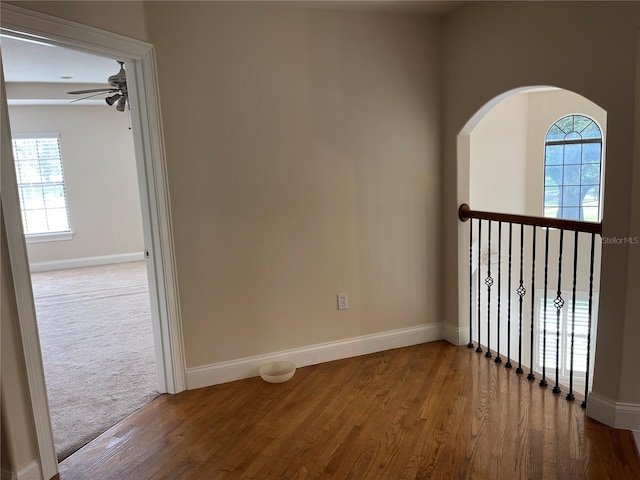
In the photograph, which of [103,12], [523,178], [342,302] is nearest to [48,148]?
[103,12]

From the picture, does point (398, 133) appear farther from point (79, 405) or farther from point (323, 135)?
point (79, 405)

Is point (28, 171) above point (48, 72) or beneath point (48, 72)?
beneath

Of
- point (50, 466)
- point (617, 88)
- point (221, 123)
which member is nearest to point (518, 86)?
point (617, 88)

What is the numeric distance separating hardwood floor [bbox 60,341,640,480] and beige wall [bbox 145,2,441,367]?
452 millimetres

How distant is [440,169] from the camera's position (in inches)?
133

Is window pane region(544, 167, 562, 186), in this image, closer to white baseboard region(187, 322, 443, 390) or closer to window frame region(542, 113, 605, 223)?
window frame region(542, 113, 605, 223)

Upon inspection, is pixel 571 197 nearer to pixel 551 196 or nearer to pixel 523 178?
pixel 551 196

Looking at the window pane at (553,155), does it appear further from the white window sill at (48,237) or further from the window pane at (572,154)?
the white window sill at (48,237)

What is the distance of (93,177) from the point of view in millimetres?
7031

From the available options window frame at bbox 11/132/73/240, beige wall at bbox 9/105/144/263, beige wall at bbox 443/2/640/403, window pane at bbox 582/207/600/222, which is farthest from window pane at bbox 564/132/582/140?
window frame at bbox 11/132/73/240

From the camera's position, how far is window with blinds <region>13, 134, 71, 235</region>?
6.70 m

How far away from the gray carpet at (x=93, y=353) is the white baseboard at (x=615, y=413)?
2.51 metres

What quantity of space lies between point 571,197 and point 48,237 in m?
7.77

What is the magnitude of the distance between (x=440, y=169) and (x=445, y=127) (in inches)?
11.9
